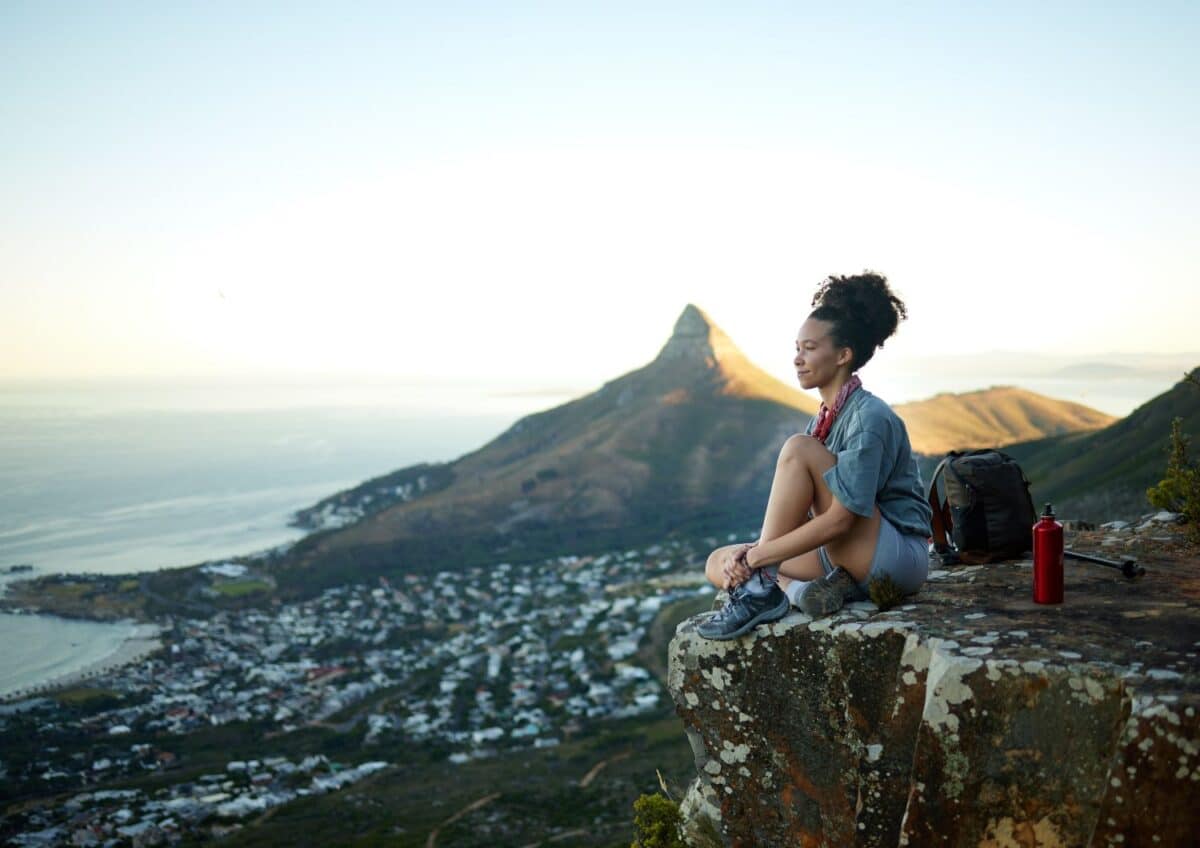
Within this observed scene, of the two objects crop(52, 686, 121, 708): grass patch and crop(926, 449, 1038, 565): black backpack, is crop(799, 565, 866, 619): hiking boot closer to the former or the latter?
crop(926, 449, 1038, 565): black backpack

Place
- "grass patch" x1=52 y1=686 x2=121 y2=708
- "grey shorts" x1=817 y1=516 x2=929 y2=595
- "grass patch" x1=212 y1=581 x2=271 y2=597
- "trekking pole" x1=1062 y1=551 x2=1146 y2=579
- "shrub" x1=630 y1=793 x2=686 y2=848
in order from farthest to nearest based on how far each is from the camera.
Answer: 1. "grass patch" x1=212 y1=581 x2=271 y2=597
2. "grass patch" x1=52 y1=686 x2=121 y2=708
3. "shrub" x1=630 y1=793 x2=686 y2=848
4. "trekking pole" x1=1062 y1=551 x2=1146 y2=579
5. "grey shorts" x1=817 y1=516 x2=929 y2=595

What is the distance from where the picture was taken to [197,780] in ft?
137

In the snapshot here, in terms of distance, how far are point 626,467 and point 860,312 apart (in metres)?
117

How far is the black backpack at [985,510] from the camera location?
22.9 ft

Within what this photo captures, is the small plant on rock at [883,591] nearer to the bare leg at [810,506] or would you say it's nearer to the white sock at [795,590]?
the bare leg at [810,506]

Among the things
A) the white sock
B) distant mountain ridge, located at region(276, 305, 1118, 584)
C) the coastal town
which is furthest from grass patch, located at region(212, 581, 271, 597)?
the white sock

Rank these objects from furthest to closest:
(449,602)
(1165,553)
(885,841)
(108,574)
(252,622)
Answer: (108,574) < (449,602) < (252,622) < (1165,553) < (885,841)

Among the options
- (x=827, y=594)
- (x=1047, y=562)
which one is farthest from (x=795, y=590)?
(x=1047, y=562)

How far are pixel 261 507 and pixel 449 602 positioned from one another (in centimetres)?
6615

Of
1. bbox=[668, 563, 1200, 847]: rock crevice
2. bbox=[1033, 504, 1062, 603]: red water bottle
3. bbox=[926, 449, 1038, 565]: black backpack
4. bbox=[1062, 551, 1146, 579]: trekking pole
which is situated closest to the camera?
bbox=[668, 563, 1200, 847]: rock crevice

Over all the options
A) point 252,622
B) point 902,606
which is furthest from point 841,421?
point 252,622

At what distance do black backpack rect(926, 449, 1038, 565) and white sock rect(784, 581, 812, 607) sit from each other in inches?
76.6

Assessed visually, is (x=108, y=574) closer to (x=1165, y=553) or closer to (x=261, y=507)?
(x=261, y=507)

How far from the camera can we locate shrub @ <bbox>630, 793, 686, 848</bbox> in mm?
8688
